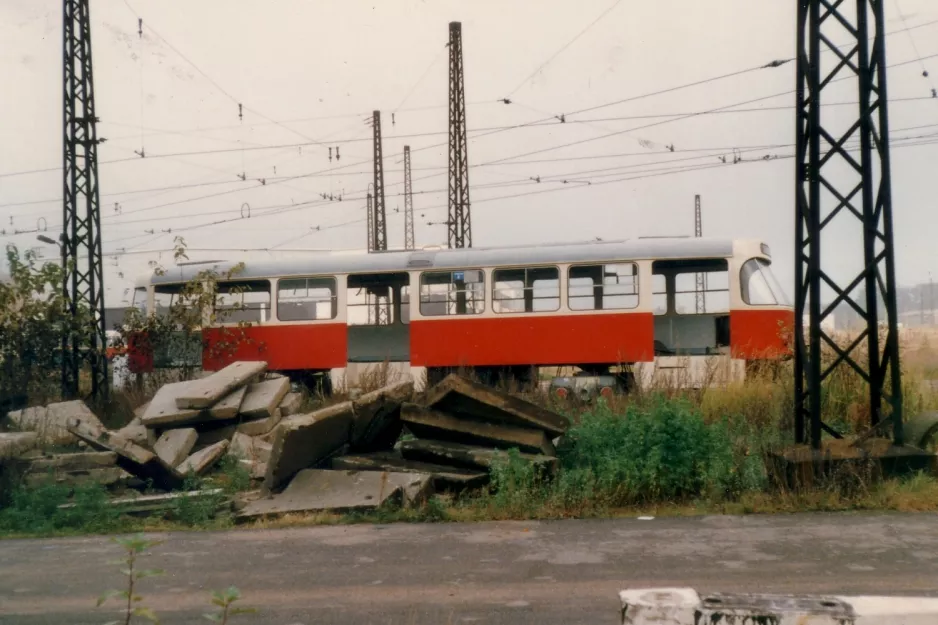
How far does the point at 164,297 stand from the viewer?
1719 centimetres

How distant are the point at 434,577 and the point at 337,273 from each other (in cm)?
1105

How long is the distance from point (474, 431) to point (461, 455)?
365 mm

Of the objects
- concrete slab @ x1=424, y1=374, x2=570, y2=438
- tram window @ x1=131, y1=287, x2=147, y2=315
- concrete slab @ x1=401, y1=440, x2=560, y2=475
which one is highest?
tram window @ x1=131, y1=287, x2=147, y2=315

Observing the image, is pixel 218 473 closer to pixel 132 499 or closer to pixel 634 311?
pixel 132 499

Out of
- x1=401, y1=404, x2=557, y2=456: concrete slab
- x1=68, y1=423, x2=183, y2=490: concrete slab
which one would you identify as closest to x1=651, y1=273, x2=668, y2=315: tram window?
x1=401, y1=404, x2=557, y2=456: concrete slab

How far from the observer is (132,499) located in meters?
8.29

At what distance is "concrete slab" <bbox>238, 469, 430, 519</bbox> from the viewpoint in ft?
25.2

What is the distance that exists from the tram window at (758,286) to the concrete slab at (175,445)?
31.0ft

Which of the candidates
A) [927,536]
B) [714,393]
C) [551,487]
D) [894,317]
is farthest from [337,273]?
[927,536]

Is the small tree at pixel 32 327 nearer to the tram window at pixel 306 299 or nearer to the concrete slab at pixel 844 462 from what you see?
the tram window at pixel 306 299

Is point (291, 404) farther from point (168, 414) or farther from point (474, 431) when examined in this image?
point (474, 431)

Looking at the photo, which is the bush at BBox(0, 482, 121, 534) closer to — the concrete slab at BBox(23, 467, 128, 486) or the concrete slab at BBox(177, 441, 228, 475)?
the concrete slab at BBox(23, 467, 128, 486)

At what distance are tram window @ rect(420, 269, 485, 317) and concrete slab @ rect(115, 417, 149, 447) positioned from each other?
574 centimetres

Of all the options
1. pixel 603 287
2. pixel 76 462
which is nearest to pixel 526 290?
pixel 603 287
